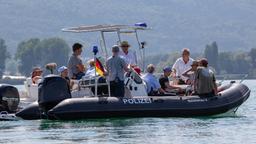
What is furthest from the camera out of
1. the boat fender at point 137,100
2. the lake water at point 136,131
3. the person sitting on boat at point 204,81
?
the person sitting on boat at point 204,81

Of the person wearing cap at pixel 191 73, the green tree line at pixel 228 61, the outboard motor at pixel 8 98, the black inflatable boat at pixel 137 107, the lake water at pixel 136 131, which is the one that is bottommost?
the lake water at pixel 136 131

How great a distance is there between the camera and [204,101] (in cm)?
2217

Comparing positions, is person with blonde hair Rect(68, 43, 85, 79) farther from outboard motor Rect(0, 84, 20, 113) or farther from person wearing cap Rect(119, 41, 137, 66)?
outboard motor Rect(0, 84, 20, 113)

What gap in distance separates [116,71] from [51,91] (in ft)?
5.00

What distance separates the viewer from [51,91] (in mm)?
21484

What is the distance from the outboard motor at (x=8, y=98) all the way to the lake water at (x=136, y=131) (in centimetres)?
66

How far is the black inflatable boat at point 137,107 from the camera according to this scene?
2122 cm

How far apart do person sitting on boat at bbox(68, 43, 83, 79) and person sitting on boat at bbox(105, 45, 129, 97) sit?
1183mm

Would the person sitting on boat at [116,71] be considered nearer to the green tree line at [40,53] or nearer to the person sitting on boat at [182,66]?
the person sitting on boat at [182,66]

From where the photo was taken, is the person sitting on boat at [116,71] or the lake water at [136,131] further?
the person sitting on boat at [116,71]

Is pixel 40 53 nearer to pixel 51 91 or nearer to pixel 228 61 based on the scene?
pixel 228 61

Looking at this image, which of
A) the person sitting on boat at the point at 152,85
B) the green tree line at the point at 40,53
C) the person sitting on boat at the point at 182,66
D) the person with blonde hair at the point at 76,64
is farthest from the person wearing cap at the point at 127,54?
the green tree line at the point at 40,53

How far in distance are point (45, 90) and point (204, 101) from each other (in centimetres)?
367

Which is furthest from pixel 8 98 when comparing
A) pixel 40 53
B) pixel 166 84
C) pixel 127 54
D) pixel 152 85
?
pixel 40 53
